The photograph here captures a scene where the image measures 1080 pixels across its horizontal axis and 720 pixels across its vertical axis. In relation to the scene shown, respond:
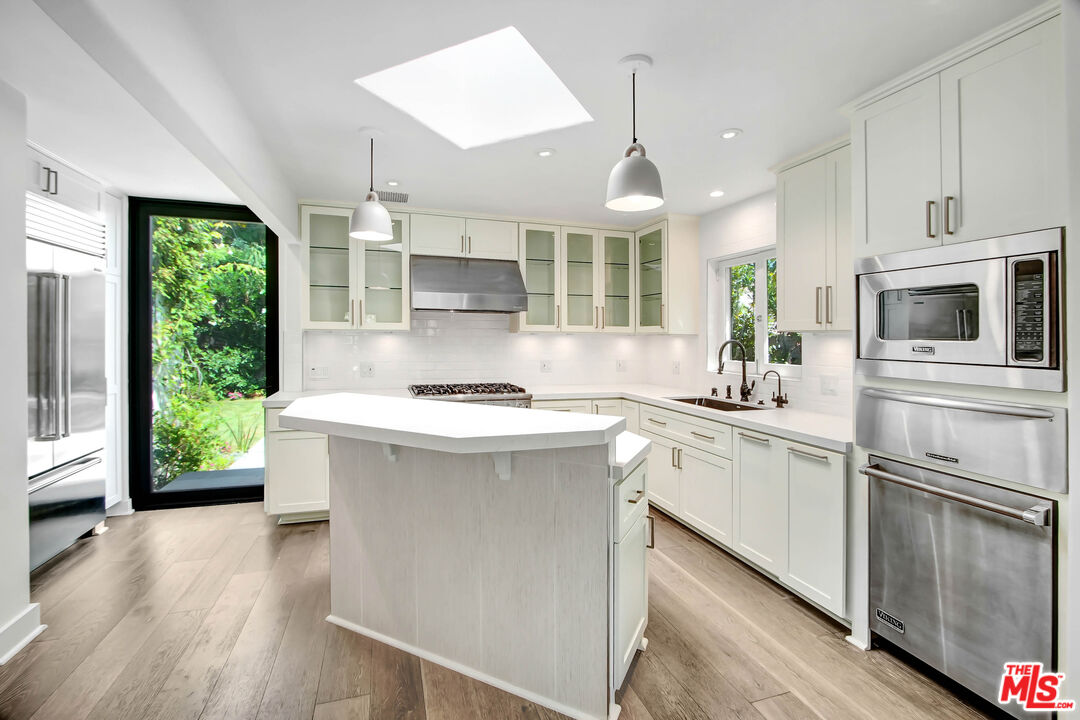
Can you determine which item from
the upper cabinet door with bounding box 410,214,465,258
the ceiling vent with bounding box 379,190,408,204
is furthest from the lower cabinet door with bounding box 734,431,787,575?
the ceiling vent with bounding box 379,190,408,204

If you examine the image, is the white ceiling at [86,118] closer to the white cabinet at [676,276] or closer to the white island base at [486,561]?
the white island base at [486,561]

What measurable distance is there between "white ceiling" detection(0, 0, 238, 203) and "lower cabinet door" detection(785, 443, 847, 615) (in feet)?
11.5

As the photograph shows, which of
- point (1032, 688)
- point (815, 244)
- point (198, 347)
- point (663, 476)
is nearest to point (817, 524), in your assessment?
point (1032, 688)

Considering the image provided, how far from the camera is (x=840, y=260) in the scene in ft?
9.06

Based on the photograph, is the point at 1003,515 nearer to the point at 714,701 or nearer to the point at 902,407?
the point at 902,407

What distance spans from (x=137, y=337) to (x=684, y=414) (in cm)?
422

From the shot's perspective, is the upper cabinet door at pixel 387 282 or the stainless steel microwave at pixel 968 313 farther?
the upper cabinet door at pixel 387 282

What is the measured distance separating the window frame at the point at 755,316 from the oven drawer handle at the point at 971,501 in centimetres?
142

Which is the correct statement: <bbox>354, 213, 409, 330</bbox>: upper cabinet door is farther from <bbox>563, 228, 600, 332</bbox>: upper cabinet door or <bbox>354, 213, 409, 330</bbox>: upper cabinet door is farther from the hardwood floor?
the hardwood floor

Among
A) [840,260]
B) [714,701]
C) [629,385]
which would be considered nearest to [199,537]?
[714,701]

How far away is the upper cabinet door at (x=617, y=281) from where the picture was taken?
4773 millimetres

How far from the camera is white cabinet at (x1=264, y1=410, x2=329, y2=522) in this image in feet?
11.8

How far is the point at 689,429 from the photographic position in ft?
11.4

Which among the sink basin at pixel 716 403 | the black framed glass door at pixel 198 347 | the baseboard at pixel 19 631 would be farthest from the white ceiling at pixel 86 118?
the sink basin at pixel 716 403
